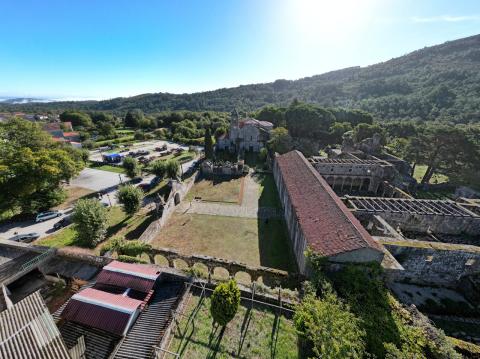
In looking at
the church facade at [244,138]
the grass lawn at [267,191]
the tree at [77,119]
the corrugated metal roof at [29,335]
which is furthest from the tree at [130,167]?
the tree at [77,119]

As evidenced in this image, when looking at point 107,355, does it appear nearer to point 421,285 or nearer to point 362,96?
point 421,285

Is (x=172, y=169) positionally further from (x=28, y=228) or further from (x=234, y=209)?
(x=28, y=228)

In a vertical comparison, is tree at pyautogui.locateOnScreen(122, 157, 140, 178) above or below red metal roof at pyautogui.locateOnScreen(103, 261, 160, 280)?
below

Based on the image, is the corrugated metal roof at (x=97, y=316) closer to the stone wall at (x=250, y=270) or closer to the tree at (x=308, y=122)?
the stone wall at (x=250, y=270)

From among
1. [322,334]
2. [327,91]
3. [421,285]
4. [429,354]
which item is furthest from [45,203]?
[327,91]

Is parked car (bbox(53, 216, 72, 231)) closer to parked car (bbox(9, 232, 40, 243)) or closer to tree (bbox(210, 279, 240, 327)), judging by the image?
parked car (bbox(9, 232, 40, 243))

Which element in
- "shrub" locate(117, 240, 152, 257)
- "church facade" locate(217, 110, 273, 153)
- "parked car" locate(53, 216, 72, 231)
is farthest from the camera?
"church facade" locate(217, 110, 273, 153)

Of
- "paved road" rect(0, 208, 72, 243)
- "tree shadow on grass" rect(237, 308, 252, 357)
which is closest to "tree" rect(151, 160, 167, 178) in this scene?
"paved road" rect(0, 208, 72, 243)
